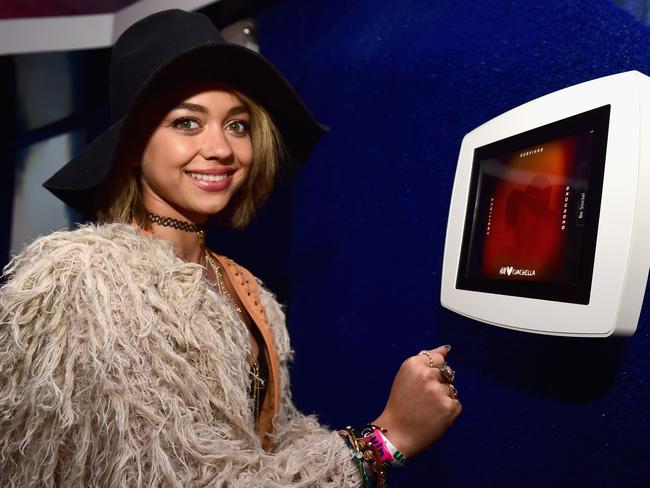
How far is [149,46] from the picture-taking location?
3.98 feet

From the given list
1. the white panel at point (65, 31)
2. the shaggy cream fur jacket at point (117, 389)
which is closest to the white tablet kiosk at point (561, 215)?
the shaggy cream fur jacket at point (117, 389)

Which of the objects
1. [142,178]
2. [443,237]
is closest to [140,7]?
[142,178]

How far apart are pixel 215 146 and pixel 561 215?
2.40 ft

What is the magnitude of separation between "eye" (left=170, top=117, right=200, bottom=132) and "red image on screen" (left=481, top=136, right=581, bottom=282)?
25.3 inches

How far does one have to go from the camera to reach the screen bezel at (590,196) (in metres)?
0.78

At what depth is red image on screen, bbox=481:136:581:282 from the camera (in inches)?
33.1

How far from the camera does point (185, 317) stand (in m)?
1.05

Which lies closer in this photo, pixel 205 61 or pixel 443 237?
pixel 205 61

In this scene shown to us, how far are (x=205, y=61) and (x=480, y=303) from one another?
0.76 meters

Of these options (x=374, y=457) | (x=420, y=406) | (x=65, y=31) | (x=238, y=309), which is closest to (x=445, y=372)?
(x=420, y=406)

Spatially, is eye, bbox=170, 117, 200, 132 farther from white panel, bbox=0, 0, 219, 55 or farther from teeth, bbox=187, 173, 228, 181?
white panel, bbox=0, 0, 219, 55

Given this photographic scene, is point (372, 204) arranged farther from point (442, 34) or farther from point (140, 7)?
point (140, 7)

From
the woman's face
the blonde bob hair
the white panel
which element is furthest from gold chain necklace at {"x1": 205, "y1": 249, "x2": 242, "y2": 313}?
the white panel

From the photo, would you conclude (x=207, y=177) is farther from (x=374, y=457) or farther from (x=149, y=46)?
(x=374, y=457)
